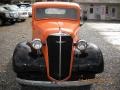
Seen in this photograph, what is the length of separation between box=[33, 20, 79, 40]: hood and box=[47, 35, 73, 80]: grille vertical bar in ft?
1.16

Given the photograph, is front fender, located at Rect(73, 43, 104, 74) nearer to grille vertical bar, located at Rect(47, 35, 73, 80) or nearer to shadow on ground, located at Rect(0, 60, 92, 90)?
grille vertical bar, located at Rect(47, 35, 73, 80)

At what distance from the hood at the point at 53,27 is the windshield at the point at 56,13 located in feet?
0.75

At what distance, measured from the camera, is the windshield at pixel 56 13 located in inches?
Result: 388

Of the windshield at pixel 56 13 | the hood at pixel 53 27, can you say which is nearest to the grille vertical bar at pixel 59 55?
the hood at pixel 53 27

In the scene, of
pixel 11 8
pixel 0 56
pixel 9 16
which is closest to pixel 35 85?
pixel 0 56

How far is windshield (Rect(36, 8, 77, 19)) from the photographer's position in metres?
9.87

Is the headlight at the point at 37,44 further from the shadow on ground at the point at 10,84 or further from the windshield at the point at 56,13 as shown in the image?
the windshield at the point at 56,13

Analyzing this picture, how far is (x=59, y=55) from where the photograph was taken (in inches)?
A: 309

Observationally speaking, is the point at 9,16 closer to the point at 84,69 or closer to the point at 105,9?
the point at 84,69

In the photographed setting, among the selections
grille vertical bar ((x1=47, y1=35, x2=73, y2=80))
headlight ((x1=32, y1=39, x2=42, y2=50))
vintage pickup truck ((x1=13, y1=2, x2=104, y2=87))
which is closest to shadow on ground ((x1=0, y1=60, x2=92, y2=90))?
vintage pickup truck ((x1=13, y1=2, x2=104, y2=87))

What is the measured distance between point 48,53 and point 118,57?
6.70 metres

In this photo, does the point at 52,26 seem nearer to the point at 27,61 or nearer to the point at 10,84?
the point at 27,61

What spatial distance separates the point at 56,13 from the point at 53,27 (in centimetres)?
130

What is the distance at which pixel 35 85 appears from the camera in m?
7.69
